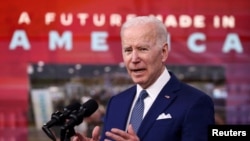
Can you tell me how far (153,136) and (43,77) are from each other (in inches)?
98.0

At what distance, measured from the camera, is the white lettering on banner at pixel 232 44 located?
488 centimetres

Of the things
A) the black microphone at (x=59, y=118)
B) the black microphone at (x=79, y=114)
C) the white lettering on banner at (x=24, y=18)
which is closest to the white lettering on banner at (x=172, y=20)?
the white lettering on banner at (x=24, y=18)

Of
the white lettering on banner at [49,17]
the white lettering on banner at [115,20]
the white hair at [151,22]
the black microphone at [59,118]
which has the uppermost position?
the white hair at [151,22]

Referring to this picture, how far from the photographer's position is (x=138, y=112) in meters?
2.66

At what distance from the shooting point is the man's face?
2.58 metres

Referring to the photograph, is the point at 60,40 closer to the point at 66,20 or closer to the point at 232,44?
the point at 66,20

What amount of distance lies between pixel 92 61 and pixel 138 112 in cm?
227

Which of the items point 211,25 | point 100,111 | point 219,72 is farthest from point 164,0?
point 100,111

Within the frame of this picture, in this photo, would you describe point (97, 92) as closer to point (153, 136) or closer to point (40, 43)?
point (40, 43)

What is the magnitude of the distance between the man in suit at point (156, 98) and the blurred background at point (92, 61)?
2.12 metres

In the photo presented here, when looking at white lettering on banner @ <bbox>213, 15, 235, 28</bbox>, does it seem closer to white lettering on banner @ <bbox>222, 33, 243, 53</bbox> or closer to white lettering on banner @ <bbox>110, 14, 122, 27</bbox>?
white lettering on banner @ <bbox>222, 33, 243, 53</bbox>

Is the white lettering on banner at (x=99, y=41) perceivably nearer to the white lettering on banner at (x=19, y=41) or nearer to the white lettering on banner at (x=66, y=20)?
the white lettering on banner at (x=66, y=20)

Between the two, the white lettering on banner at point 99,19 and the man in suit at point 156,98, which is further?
the white lettering on banner at point 99,19

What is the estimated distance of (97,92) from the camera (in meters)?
4.86
